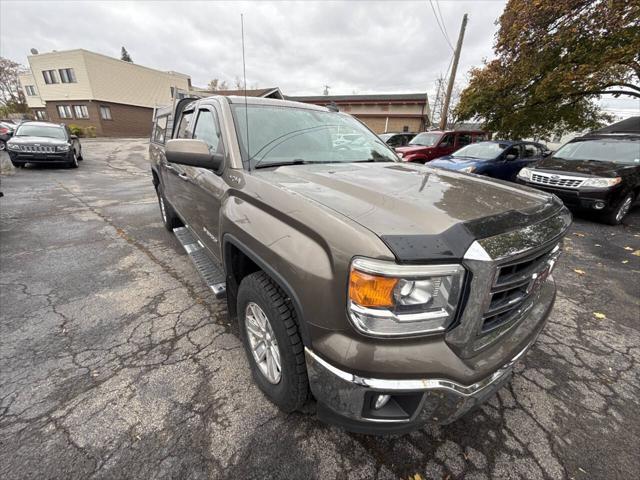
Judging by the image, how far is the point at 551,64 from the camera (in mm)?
10148

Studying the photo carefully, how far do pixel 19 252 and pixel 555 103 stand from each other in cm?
1554

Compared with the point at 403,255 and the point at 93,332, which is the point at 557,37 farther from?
the point at 93,332

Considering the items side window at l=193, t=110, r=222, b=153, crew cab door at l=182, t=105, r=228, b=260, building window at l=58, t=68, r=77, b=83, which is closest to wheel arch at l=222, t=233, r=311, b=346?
crew cab door at l=182, t=105, r=228, b=260

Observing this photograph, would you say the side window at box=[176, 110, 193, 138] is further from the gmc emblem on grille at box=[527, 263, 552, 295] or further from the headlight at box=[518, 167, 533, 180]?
the headlight at box=[518, 167, 533, 180]

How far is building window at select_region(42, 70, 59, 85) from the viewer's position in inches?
1250

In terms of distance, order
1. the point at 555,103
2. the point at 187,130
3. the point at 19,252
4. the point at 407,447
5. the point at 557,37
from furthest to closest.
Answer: the point at 555,103, the point at 557,37, the point at 19,252, the point at 187,130, the point at 407,447

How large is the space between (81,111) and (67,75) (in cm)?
A: 352

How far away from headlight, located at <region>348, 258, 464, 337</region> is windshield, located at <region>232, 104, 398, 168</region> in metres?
1.35

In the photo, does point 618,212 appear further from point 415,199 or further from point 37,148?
point 37,148

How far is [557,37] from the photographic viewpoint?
957 cm

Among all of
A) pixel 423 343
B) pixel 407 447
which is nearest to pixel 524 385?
pixel 407 447

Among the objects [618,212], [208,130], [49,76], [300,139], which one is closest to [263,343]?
[300,139]

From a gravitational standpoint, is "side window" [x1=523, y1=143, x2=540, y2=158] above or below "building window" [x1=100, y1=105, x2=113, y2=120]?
below

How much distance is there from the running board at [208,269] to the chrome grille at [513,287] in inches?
71.6
